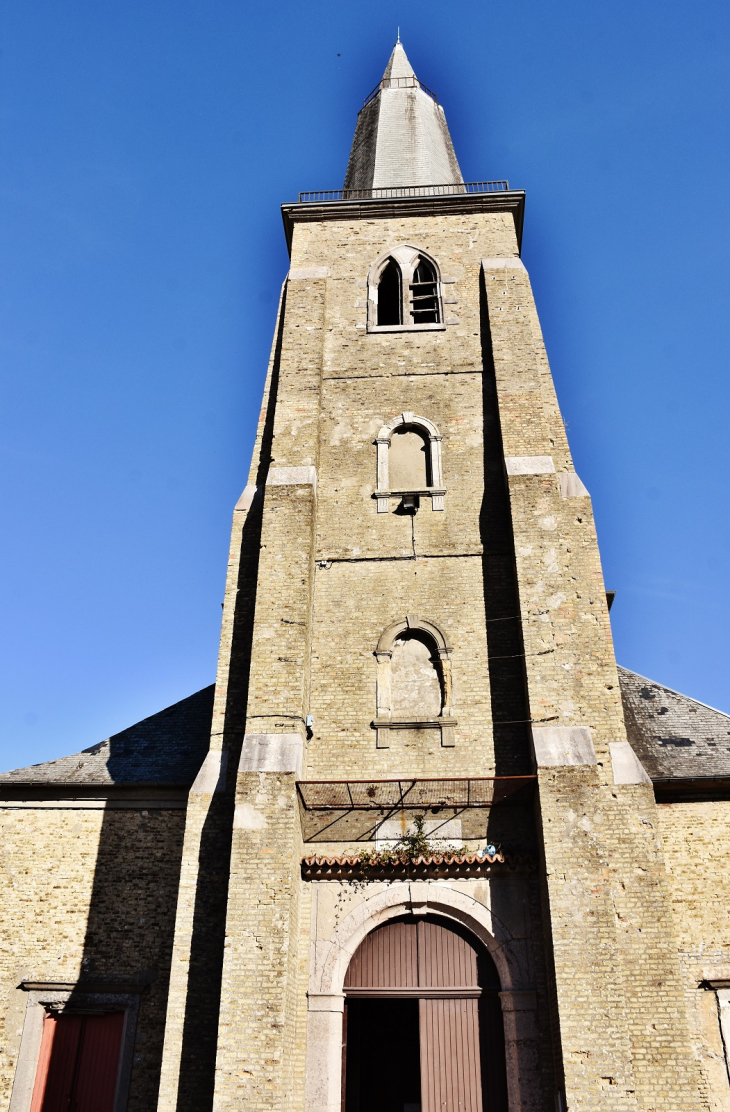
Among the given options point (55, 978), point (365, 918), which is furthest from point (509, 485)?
point (55, 978)

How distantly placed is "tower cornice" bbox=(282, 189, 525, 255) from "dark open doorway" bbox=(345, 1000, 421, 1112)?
46.3ft

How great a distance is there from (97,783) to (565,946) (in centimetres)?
693

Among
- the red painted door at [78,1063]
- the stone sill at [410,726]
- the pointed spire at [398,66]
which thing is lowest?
the red painted door at [78,1063]

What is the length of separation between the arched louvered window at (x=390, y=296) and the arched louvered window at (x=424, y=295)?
0.84ft

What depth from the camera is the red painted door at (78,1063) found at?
36.5 feet

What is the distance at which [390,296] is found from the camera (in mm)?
16688

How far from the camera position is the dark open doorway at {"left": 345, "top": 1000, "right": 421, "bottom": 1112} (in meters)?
14.5

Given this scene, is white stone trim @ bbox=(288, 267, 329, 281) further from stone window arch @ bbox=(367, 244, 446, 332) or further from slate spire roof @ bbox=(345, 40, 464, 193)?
slate spire roof @ bbox=(345, 40, 464, 193)

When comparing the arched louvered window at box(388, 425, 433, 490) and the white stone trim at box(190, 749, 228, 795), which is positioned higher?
the arched louvered window at box(388, 425, 433, 490)

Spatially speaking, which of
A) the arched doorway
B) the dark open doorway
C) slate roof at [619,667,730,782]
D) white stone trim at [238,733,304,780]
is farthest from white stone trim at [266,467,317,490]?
the dark open doorway

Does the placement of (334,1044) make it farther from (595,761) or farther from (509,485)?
(509,485)

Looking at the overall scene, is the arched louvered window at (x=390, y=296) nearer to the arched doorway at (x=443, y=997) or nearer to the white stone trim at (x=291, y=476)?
the white stone trim at (x=291, y=476)

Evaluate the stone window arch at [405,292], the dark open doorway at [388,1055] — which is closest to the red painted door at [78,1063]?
the dark open doorway at [388,1055]


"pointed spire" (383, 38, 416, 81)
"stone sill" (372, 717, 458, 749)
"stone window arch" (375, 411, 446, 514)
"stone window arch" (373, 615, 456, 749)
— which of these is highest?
"pointed spire" (383, 38, 416, 81)
